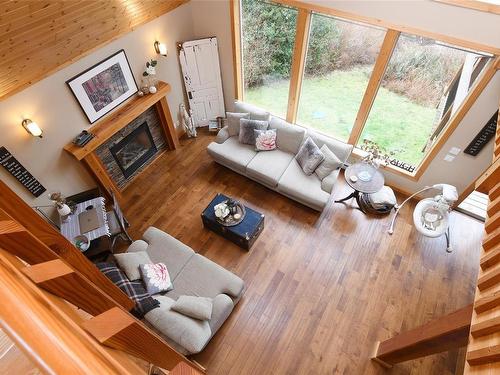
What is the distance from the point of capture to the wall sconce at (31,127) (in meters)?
3.45

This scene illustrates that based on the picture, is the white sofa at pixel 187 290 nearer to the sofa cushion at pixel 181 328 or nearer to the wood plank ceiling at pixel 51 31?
the sofa cushion at pixel 181 328

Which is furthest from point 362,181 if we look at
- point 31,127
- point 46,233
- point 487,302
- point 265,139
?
point 31,127

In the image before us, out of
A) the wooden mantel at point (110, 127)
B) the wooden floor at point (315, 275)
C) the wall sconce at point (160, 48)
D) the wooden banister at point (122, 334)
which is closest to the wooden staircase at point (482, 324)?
the wooden floor at point (315, 275)

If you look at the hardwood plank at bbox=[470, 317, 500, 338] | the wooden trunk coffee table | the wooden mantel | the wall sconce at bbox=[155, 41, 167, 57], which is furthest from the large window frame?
the hardwood plank at bbox=[470, 317, 500, 338]

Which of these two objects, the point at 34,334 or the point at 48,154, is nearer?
the point at 34,334

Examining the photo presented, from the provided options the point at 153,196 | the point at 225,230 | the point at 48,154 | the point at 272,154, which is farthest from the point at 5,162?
the point at 272,154

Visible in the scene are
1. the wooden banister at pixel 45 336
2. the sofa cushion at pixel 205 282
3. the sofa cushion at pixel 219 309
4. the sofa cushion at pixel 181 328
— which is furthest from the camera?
the sofa cushion at pixel 205 282

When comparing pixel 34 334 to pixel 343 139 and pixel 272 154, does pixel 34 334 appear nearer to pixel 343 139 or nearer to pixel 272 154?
pixel 272 154

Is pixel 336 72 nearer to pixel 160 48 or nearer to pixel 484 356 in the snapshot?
pixel 160 48

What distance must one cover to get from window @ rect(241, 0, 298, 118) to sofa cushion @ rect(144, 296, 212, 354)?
4.02 metres

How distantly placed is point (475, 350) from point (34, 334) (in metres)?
1.97

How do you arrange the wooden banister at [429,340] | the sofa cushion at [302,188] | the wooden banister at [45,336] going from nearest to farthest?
the wooden banister at [45,336], the wooden banister at [429,340], the sofa cushion at [302,188]

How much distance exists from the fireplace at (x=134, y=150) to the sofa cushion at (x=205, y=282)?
91.3 inches

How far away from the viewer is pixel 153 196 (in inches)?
200
